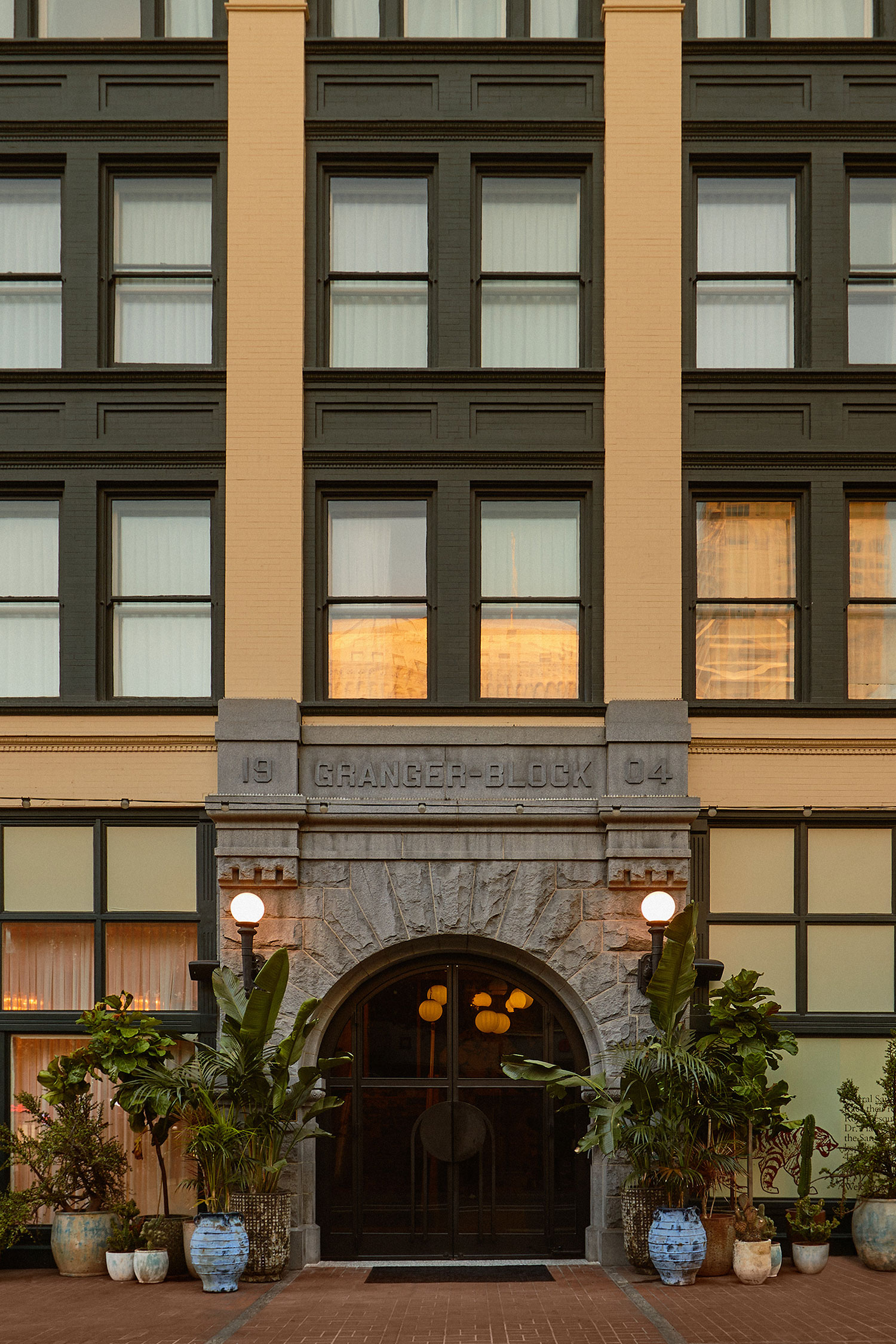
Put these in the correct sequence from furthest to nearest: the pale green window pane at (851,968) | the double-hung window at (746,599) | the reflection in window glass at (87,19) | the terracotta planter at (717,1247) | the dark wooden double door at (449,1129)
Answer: the reflection in window glass at (87,19) < the double-hung window at (746,599) < the pale green window pane at (851,968) < the dark wooden double door at (449,1129) < the terracotta planter at (717,1247)

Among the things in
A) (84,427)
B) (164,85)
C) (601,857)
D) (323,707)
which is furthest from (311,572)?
(164,85)

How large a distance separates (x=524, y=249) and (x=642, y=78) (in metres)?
2.16

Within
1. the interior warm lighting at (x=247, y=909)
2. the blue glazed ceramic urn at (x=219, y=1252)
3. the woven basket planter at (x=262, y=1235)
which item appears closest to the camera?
the blue glazed ceramic urn at (x=219, y=1252)

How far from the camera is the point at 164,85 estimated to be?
14.0 m

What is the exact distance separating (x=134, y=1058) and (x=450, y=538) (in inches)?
241

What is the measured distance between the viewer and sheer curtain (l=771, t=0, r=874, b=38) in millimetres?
14297

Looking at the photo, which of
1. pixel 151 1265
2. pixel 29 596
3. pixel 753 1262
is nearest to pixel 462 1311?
pixel 753 1262

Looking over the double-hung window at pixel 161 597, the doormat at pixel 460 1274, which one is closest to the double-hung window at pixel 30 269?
the double-hung window at pixel 161 597

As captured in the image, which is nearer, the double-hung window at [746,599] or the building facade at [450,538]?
the building facade at [450,538]

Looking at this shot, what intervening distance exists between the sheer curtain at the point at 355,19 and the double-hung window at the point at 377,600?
17.2 ft

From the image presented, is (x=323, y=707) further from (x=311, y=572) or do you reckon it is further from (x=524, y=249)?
(x=524, y=249)

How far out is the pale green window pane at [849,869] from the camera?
44.2ft

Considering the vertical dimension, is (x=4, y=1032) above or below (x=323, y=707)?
below

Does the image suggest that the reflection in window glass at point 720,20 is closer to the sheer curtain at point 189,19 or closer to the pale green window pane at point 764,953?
the sheer curtain at point 189,19
